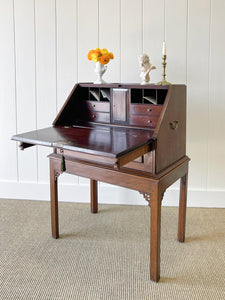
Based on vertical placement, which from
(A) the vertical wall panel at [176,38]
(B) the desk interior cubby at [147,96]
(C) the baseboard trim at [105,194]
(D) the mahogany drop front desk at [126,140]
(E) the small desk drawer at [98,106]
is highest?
(A) the vertical wall panel at [176,38]

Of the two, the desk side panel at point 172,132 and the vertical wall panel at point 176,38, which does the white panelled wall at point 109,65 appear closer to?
the vertical wall panel at point 176,38

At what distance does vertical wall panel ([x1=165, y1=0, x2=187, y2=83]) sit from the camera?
275cm

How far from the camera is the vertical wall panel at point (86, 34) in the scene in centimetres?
287

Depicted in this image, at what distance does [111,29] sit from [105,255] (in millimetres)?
1826

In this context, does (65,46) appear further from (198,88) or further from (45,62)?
(198,88)

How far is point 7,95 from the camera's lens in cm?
313

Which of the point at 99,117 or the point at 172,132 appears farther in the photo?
the point at 99,117

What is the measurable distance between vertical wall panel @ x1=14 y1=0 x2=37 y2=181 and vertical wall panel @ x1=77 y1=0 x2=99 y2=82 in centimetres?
43

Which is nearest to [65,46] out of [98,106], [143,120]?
[98,106]

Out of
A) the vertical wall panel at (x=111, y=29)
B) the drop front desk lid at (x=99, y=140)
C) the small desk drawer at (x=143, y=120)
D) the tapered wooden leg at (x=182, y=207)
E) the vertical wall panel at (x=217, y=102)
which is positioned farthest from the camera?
the vertical wall panel at (x=111, y=29)

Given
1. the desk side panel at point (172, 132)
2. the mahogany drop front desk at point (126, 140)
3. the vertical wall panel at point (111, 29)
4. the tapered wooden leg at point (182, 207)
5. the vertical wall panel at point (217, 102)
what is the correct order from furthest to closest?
the vertical wall panel at point (111, 29) → the vertical wall panel at point (217, 102) → the tapered wooden leg at point (182, 207) → the desk side panel at point (172, 132) → the mahogany drop front desk at point (126, 140)

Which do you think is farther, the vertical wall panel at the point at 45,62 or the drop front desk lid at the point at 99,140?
the vertical wall panel at the point at 45,62

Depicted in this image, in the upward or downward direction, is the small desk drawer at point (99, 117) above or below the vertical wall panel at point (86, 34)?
below

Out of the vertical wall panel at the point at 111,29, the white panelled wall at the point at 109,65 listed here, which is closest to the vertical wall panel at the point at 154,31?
the white panelled wall at the point at 109,65
